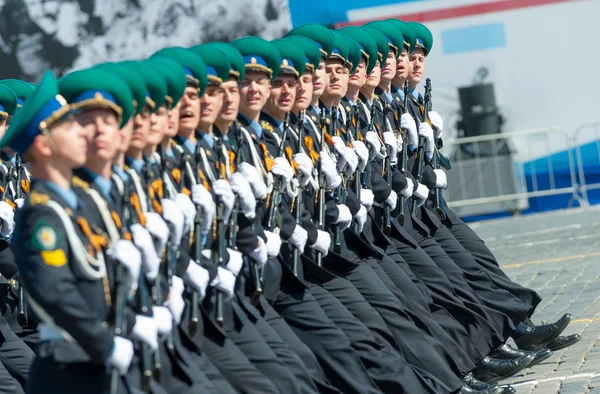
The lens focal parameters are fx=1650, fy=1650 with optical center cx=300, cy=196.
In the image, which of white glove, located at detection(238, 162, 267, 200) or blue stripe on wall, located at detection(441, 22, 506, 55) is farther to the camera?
blue stripe on wall, located at detection(441, 22, 506, 55)

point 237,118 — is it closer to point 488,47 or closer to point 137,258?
point 137,258

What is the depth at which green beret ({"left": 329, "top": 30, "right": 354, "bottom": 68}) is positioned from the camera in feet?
27.9

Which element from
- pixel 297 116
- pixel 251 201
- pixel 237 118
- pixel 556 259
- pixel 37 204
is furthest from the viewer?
pixel 556 259

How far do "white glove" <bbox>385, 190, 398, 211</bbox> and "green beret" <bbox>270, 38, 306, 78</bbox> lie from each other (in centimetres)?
121

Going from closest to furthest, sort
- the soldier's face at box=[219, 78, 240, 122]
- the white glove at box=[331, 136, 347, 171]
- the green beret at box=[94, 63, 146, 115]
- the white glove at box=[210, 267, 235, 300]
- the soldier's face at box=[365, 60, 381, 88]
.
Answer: the green beret at box=[94, 63, 146, 115]
the white glove at box=[210, 267, 235, 300]
the soldier's face at box=[219, 78, 240, 122]
the white glove at box=[331, 136, 347, 171]
the soldier's face at box=[365, 60, 381, 88]

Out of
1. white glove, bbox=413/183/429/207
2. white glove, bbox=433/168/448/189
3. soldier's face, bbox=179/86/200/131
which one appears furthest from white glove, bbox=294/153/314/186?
white glove, bbox=433/168/448/189

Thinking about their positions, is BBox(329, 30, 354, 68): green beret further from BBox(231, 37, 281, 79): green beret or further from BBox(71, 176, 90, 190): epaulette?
BBox(71, 176, 90, 190): epaulette

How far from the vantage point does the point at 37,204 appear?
5.15m

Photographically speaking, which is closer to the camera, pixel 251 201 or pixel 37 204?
pixel 37 204

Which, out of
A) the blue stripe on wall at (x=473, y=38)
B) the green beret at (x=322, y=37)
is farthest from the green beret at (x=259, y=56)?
the blue stripe on wall at (x=473, y=38)

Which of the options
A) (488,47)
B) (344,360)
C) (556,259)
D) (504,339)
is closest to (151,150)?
(344,360)

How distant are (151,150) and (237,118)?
1.25m

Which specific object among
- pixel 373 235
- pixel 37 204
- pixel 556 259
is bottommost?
pixel 556 259

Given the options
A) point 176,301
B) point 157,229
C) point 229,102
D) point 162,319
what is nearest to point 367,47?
point 229,102
